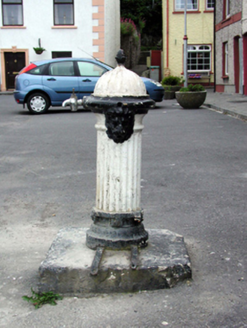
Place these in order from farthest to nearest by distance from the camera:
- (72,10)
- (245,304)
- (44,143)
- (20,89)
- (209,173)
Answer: (72,10)
(20,89)
(44,143)
(209,173)
(245,304)

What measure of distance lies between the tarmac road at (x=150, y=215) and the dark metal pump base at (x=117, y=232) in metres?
0.39

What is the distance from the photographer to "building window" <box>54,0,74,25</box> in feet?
91.9

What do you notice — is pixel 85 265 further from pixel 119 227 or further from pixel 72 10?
pixel 72 10

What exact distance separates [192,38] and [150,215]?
103ft

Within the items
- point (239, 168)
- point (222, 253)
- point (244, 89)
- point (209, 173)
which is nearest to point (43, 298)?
point (222, 253)

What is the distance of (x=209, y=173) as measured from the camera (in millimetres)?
6082

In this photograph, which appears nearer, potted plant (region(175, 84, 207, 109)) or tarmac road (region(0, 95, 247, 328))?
tarmac road (region(0, 95, 247, 328))

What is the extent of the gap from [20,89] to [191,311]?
1276 centimetres

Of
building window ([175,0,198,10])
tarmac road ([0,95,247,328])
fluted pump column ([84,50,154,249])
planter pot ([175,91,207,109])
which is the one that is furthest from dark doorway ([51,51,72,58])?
fluted pump column ([84,50,154,249])

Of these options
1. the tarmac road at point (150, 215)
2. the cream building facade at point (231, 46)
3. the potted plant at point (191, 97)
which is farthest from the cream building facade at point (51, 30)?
the tarmac road at point (150, 215)

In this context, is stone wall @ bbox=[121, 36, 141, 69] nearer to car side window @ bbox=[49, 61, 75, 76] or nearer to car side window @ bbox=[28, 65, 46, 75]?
car side window @ bbox=[49, 61, 75, 76]

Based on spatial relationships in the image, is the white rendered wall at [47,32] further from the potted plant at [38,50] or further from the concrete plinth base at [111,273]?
the concrete plinth base at [111,273]

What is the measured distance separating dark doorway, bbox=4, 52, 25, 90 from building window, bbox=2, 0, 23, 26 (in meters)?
1.86

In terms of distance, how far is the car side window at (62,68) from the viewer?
48.5 ft
